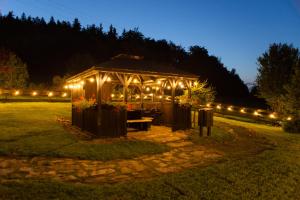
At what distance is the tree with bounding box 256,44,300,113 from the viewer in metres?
30.3

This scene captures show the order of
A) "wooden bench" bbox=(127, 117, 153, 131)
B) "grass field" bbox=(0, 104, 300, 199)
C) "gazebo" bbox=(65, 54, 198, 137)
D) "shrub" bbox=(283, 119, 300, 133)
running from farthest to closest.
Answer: "shrub" bbox=(283, 119, 300, 133) → "wooden bench" bbox=(127, 117, 153, 131) → "gazebo" bbox=(65, 54, 198, 137) → "grass field" bbox=(0, 104, 300, 199)

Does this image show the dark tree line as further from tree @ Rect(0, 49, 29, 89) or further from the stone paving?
the stone paving

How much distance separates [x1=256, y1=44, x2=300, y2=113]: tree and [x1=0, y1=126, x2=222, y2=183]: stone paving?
1017 inches

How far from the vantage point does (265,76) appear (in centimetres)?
3120

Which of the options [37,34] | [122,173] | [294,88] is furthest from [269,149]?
[37,34]

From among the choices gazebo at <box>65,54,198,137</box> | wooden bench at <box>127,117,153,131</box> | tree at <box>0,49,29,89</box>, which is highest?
tree at <box>0,49,29,89</box>

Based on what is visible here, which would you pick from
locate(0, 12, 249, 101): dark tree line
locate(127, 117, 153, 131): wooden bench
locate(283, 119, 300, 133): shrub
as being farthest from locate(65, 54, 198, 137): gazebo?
locate(0, 12, 249, 101): dark tree line

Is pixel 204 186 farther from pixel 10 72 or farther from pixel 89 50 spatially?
pixel 89 50

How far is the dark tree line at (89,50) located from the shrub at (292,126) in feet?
138

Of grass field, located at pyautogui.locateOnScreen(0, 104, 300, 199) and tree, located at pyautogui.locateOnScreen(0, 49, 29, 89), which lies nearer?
grass field, located at pyautogui.locateOnScreen(0, 104, 300, 199)

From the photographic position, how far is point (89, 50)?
68500 mm

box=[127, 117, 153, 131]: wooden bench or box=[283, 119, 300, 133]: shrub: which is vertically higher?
box=[127, 117, 153, 131]: wooden bench

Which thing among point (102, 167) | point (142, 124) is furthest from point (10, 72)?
point (102, 167)

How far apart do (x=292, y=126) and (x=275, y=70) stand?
56.1 ft
